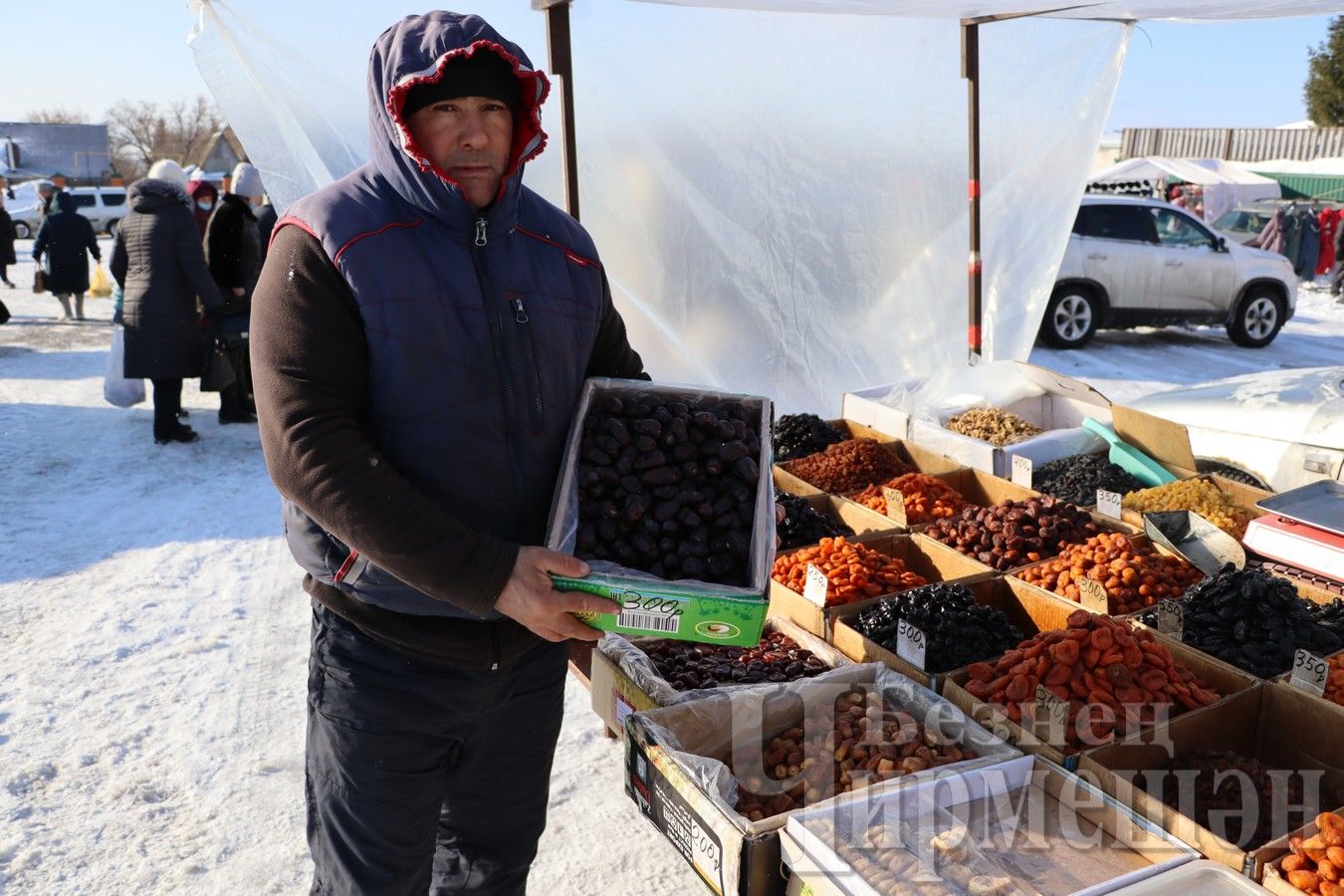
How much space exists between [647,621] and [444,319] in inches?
22.8

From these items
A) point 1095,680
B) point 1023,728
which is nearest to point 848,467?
point 1095,680

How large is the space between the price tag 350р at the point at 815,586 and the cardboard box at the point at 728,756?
1.18ft

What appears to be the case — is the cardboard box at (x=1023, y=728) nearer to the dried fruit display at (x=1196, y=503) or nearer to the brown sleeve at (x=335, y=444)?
the dried fruit display at (x=1196, y=503)

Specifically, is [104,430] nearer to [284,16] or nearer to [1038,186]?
[284,16]

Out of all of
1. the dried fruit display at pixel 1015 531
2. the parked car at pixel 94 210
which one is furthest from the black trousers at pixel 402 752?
the parked car at pixel 94 210

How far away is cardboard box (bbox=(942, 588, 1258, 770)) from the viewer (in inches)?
83.0

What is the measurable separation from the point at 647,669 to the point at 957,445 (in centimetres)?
229

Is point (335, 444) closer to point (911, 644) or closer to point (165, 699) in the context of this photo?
point (911, 644)

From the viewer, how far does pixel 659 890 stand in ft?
8.20

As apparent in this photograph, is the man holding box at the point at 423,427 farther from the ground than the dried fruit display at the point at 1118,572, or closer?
farther from the ground

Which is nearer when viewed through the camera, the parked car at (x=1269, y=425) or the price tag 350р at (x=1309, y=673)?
the price tag 350р at (x=1309, y=673)

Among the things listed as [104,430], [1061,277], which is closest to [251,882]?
[104,430]

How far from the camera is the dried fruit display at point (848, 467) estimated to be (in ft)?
13.4

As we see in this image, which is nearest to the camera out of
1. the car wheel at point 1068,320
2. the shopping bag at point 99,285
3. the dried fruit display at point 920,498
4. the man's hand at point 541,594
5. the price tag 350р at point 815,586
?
the man's hand at point 541,594
